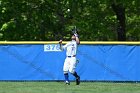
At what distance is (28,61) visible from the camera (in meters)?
20.4

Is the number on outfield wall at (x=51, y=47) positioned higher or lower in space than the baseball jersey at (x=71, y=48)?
lower

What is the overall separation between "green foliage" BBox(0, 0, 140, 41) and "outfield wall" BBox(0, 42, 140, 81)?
10039 mm

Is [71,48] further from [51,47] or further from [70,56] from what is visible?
[51,47]

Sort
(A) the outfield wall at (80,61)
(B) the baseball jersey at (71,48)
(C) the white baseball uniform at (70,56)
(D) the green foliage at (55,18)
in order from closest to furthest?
1. (C) the white baseball uniform at (70,56)
2. (B) the baseball jersey at (71,48)
3. (A) the outfield wall at (80,61)
4. (D) the green foliage at (55,18)

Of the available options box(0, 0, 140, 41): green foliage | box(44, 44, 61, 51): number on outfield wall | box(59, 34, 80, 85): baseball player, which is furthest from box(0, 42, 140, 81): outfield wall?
box(0, 0, 140, 41): green foliage

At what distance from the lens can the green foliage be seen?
30.8 m

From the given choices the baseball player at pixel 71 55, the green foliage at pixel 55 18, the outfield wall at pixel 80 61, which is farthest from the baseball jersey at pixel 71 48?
the green foliage at pixel 55 18

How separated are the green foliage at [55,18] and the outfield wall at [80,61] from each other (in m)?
10.0

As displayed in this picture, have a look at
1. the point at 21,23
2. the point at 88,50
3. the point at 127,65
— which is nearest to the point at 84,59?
the point at 88,50

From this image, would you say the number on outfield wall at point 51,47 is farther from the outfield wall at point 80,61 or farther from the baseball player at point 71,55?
the baseball player at point 71,55

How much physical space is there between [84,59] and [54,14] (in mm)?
12609

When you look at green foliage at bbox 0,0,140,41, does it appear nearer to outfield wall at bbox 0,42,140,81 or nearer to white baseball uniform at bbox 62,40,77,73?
outfield wall at bbox 0,42,140,81

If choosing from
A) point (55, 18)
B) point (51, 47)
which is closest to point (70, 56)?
point (51, 47)

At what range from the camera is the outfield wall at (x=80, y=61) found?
20172mm
